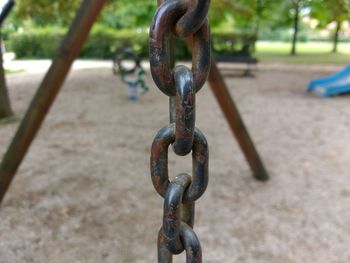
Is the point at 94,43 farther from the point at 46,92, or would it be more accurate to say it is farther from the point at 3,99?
the point at 46,92

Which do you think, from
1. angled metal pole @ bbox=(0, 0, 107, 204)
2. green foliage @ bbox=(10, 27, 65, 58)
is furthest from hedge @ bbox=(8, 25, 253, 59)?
angled metal pole @ bbox=(0, 0, 107, 204)

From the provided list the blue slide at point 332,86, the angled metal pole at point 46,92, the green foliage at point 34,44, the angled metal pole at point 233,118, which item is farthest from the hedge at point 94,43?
the angled metal pole at point 46,92

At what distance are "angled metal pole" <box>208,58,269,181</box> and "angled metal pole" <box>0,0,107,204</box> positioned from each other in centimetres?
108

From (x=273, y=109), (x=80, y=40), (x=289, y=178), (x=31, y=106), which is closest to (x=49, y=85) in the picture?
(x=31, y=106)

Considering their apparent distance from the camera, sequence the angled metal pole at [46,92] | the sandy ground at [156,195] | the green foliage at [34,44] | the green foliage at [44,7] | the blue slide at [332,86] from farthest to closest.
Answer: the green foliage at [34,44] < the green foliage at [44,7] < the blue slide at [332,86] < the angled metal pole at [46,92] < the sandy ground at [156,195]

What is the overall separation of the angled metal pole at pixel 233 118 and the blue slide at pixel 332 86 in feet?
18.0

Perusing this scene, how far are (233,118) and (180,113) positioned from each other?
9.54ft

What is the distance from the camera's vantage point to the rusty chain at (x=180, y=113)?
66cm

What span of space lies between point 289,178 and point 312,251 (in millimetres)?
1359

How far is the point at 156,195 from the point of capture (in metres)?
3.49

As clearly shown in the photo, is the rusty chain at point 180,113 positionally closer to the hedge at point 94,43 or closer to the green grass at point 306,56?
the hedge at point 94,43

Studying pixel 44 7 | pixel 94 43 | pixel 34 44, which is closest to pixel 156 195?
pixel 44 7

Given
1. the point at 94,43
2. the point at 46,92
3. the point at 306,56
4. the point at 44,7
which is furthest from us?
the point at 306,56

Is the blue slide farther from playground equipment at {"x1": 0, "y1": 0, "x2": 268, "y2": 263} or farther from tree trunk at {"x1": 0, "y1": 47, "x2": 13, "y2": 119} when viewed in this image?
playground equipment at {"x1": 0, "y1": 0, "x2": 268, "y2": 263}
